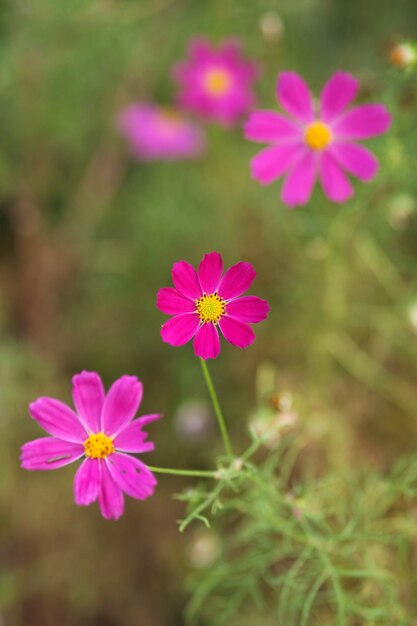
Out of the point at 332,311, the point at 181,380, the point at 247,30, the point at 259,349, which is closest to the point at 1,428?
the point at 181,380

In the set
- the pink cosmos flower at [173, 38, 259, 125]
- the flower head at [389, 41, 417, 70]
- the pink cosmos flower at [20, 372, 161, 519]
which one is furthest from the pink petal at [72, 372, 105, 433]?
the pink cosmos flower at [173, 38, 259, 125]

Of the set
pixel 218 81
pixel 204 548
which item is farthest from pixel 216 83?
pixel 204 548

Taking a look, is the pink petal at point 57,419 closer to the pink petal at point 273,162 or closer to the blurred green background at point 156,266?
the pink petal at point 273,162

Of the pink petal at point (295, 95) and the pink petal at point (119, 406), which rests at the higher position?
the pink petal at point (295, 95)

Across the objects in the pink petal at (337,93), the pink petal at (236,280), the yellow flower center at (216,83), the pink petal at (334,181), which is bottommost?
the pink petal at (236,280)

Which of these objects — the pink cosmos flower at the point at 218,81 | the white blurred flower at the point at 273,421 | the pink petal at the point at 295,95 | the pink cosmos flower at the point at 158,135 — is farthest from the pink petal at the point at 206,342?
the pink cosmos flower at the point at 158,135

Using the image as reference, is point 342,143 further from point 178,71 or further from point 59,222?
point 59,222

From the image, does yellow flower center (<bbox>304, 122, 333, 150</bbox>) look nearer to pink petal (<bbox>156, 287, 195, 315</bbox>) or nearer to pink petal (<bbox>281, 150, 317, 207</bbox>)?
pink petal (<bbox>281, 150, 317, 207</bbox>)

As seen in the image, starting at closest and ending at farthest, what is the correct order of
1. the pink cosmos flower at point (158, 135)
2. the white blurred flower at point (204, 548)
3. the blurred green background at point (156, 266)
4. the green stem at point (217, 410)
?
the green stem at point (217, 410) → the white blurred flower at point (204, 548) → the blurred green background at point (156, 266) → the pink cosmos flower at point (158, 135)
